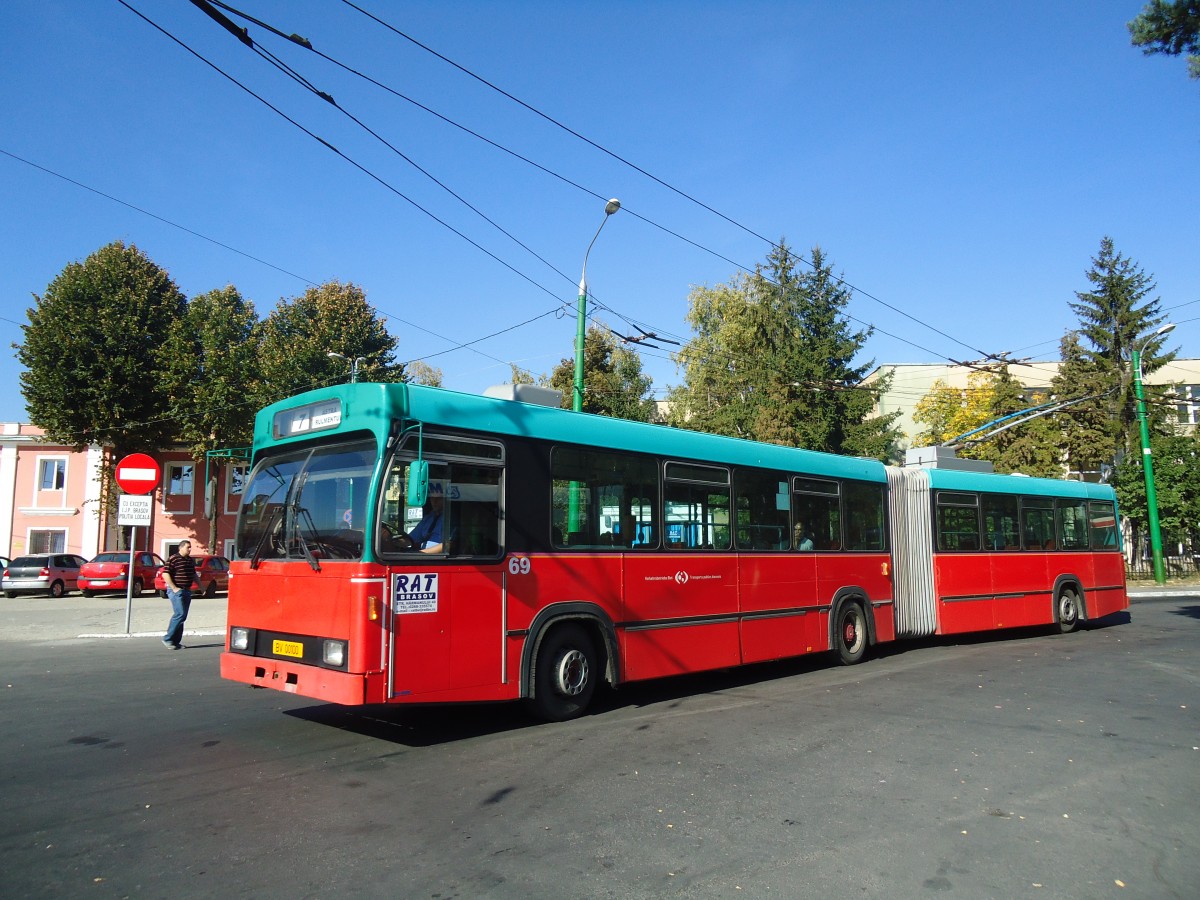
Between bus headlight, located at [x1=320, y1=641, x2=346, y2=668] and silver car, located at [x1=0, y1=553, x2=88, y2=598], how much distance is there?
2966 centimetres

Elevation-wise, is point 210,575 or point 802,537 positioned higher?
point 802,537

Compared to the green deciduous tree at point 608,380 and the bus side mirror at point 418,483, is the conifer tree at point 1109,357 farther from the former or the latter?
the bus side mirror at point 418,483

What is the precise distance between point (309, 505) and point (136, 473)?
432 inches

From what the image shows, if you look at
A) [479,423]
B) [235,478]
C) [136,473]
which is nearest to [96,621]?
[136,473]

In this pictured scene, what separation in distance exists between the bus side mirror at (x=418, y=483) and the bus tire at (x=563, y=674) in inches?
88.5

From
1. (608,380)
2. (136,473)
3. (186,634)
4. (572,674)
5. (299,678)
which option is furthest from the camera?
(608,380)

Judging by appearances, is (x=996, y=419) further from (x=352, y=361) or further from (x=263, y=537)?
(x=263, y=537)

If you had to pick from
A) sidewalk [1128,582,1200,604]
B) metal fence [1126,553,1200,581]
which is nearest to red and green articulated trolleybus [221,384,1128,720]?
sidewalk [1128,582,1200,604]

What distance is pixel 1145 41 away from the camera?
1321cm

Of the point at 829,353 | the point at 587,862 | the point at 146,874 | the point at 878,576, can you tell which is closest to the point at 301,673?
the point at 146,874

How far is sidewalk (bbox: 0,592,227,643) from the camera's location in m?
16.7

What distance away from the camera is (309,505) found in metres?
7.38

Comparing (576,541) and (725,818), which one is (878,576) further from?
(725,818)

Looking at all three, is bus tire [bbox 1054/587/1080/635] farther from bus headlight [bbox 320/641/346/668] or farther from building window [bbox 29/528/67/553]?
building window [bbox 29/528/67/553]
